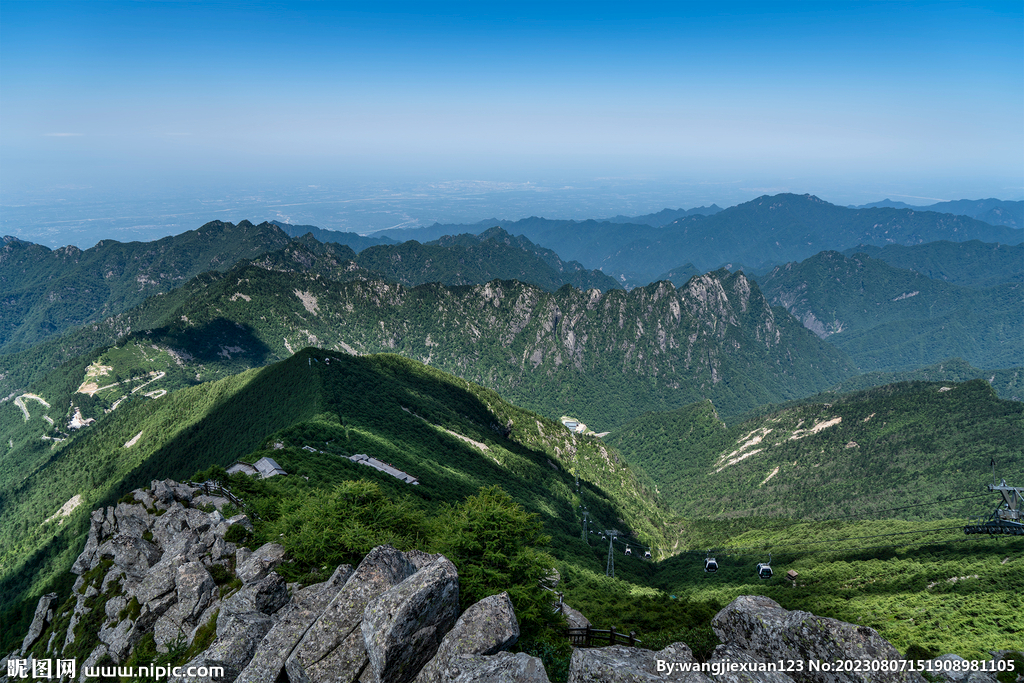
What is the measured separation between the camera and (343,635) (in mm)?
25031

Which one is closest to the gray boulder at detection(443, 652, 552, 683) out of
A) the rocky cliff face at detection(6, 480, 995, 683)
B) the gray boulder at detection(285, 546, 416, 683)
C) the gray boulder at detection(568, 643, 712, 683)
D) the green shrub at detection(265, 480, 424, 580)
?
the rocky cliff face at detection(6, 480, 995, 683)

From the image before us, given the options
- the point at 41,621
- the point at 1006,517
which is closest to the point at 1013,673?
the point at 1006,517

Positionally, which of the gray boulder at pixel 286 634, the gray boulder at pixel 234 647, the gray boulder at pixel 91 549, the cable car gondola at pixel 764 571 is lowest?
the cable car gondola at pixel 764 571

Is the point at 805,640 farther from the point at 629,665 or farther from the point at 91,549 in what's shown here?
the point at 91,549

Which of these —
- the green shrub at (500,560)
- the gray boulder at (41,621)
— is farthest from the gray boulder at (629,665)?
the gray boulder at (41,621)

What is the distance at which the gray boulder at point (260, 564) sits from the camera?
35531 millimetres

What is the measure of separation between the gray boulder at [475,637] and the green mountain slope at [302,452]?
63.6 meters

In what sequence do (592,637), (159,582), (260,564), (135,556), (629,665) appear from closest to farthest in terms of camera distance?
(629,665) < (592,637) < (260,564) < (159,582) < (135,556)

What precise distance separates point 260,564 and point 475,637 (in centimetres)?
2154

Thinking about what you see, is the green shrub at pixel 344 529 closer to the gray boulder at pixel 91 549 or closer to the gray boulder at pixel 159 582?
the gray boulder at pixel 159 582

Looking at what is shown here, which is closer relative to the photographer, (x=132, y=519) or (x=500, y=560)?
(x=500, y=560)

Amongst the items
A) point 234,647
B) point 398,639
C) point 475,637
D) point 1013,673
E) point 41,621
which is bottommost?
point 41,621

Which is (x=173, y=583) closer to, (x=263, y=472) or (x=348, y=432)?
(x=263, y=472)

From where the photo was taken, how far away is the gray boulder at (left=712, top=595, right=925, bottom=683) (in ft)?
78.5
